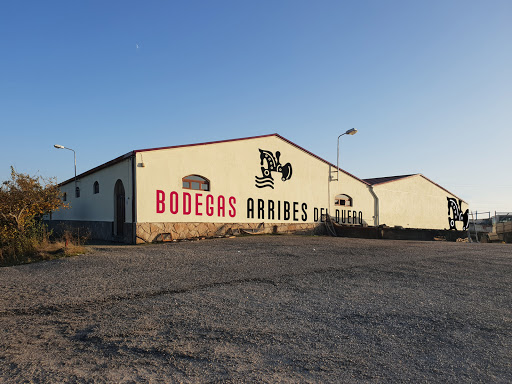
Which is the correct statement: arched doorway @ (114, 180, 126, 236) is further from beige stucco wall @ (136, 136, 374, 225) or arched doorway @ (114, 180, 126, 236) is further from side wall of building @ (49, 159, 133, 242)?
beige stucco wall @ (136, 136, 374, 225)

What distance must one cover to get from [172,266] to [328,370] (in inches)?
260

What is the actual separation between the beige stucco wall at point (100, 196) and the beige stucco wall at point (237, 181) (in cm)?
104

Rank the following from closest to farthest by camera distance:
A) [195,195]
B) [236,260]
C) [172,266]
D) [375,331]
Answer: [375,331] → [172,266] → [236,260] → [195,195]

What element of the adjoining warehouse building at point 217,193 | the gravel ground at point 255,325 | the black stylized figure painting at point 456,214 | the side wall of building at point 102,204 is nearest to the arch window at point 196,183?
the adjoining warehouse building at point 217,193

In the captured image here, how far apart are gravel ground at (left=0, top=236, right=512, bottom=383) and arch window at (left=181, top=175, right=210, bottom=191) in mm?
9451

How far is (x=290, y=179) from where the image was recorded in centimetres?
2284

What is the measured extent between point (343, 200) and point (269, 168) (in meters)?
7.56

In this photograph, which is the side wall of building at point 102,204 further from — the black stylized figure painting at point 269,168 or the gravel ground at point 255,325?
the gravel ground at point 255,325

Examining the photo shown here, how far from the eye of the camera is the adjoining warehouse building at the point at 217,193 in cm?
1662

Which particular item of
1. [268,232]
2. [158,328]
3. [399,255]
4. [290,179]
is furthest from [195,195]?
[158,328]

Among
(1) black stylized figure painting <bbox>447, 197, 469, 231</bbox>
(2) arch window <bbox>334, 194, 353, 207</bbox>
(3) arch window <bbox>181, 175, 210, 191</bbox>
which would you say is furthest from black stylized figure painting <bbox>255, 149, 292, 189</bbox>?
(1) black stylized figure painting <bbox>447, 197, 469, 231</bbox>

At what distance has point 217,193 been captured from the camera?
19.1 m

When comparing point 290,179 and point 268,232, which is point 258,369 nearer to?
point 268,232

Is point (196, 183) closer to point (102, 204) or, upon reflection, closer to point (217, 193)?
point (217, 193)
